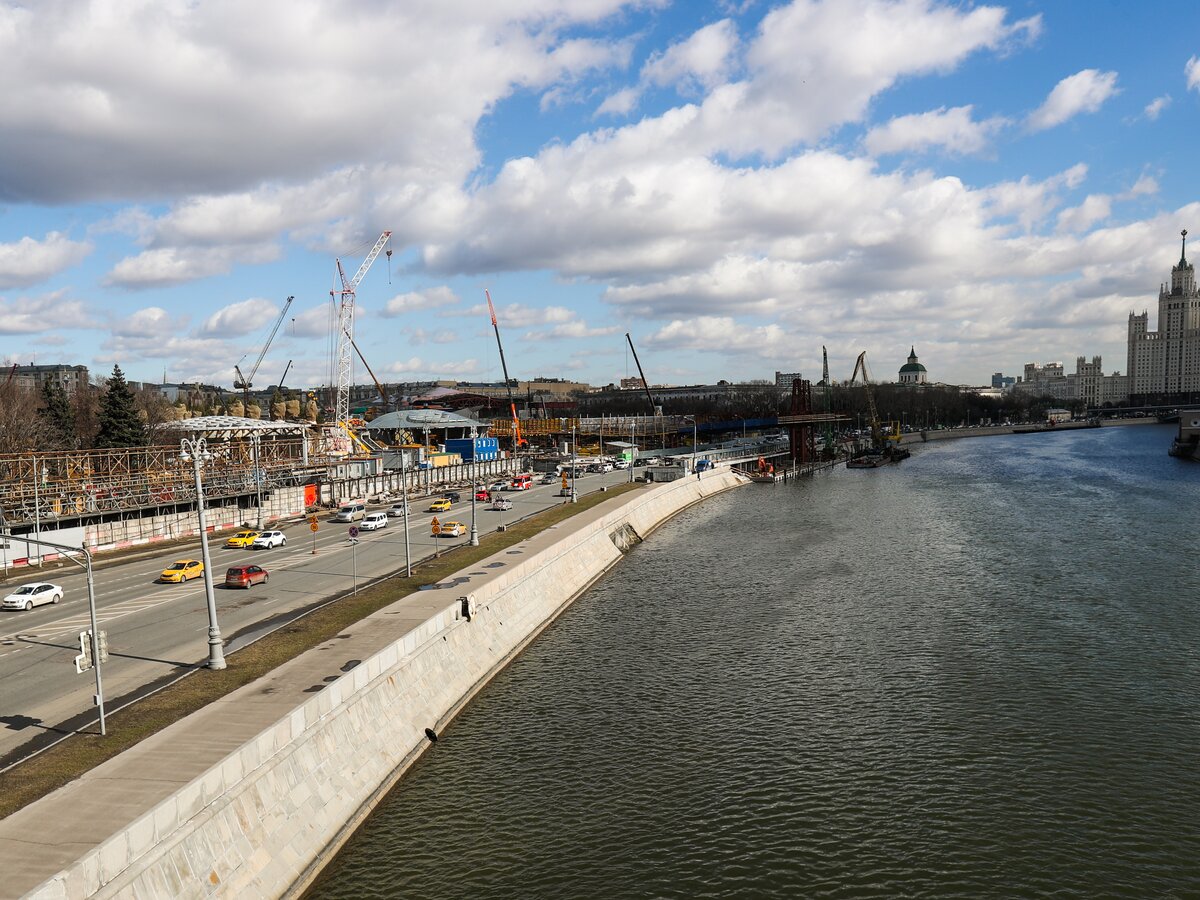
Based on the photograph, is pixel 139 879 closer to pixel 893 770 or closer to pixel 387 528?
pixel 893 770

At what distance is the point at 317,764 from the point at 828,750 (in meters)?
18.3

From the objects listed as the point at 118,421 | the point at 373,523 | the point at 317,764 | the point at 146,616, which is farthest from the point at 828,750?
the point at 118,421

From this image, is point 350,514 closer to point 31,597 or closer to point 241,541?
point 241,541

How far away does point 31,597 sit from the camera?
137 ft

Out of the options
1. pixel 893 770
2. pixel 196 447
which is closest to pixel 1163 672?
pixel 893 770

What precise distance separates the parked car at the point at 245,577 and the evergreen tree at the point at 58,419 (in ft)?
225

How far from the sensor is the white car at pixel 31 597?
4122 centimetres

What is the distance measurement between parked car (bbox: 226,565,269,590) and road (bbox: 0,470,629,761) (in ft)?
1.62

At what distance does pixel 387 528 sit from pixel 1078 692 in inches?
2225

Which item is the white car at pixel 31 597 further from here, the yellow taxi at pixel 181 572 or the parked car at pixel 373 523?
the parked car at pixel 373 523

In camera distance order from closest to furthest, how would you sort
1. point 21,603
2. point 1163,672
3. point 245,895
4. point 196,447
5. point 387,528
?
point 245,895 → point 196,447 → point 1163,672 → point 21,603 → point 387,528

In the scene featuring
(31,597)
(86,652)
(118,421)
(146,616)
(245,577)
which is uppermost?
(118,421)

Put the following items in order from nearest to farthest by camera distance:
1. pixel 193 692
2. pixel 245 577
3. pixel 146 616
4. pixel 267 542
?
1. pixel 193 692
2. pixel 146 616
3. pixel 245 577
4. pixel 267 542

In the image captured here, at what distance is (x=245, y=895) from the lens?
19.1 m
